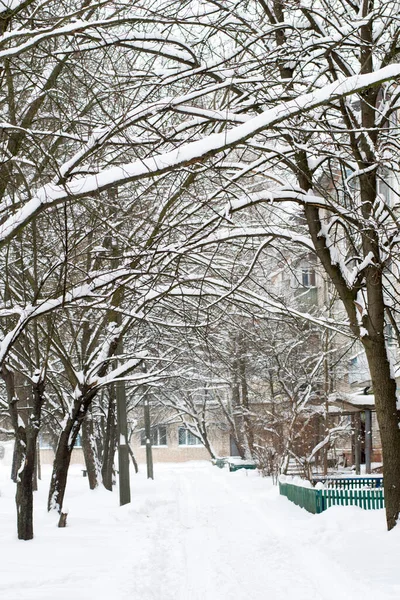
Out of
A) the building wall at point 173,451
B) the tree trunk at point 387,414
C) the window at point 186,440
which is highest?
the tree trunk at point 387,414

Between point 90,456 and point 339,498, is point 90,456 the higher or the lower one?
the higher one

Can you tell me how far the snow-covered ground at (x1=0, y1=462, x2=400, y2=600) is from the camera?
9742 millimetres

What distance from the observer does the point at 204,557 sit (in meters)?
13.1

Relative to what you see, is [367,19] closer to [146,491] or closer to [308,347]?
[146,491]

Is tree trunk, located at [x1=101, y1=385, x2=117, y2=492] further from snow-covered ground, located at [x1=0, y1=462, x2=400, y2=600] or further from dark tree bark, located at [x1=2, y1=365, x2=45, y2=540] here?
dark tree bark, located at [x1=2, y1=365, x2=45, y2=540]

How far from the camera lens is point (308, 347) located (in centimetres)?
3797

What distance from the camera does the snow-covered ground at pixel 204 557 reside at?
9.74 meters

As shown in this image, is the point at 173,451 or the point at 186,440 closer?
the point at 173,451

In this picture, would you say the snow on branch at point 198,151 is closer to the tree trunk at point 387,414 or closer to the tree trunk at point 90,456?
the tree trunk at point 387,414

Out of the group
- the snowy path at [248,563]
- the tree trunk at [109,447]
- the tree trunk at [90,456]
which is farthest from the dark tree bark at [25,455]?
the tree trunk at [109,447]

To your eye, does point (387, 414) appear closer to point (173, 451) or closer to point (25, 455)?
point (25, 455)

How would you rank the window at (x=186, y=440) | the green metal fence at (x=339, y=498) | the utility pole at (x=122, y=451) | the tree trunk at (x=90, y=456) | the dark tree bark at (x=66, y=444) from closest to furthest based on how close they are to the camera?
the dark tree bark at (x=66, y=444), the green metal fence at (x=339, y=498), the utility pole at (x=122, y=451), the tree trunk at (x=90, y=456), the window at (x=186, y=440)

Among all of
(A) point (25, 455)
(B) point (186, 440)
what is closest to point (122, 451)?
(A) point (25, 455)

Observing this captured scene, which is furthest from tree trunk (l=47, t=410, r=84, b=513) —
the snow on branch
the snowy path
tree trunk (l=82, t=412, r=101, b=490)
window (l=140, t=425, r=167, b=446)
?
window (l=140, t=425, r=167, b=446)
